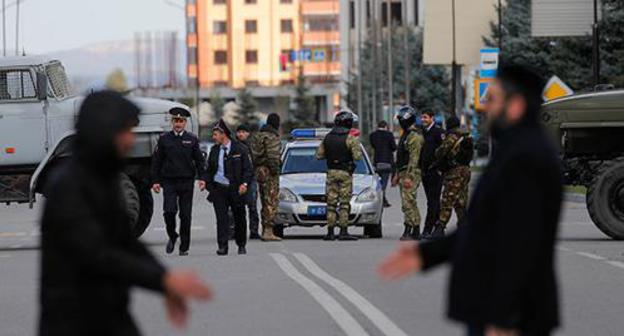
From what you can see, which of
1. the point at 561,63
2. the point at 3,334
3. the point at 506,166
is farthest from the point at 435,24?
the point at 506,166

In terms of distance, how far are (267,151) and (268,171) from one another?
12.8 inches

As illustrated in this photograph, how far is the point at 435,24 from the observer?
8475cm

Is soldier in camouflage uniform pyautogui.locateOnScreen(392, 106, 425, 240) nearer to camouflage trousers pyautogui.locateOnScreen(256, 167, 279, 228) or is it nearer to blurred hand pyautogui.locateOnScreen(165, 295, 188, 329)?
camouflage trousers pyautogui.locateOnScreen(256, 167, 279, 228)

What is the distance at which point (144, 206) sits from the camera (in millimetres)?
27109

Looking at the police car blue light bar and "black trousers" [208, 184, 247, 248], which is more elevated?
the police car blue light bar

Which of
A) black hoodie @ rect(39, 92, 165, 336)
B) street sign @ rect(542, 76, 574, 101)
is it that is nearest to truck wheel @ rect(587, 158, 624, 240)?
street sign @ rect(542, 76, 574, 101)

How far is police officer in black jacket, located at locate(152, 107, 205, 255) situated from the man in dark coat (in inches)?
632

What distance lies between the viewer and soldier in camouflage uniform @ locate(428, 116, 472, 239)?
85.1ft

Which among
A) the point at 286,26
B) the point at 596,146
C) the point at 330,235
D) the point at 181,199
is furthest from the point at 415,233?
the point at 286,26

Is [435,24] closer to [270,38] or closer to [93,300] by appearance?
[93,300]

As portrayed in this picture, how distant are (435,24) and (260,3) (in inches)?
4342

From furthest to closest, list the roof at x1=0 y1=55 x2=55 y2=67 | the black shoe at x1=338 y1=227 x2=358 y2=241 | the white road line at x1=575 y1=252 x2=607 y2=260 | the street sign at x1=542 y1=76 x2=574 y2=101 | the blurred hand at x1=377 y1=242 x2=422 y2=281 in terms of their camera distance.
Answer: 1. the street sign at x1=542 y1=76 x2=574 y2=101
2. the roof at x1=0 y1=55 x2=55 y2=67
3. the black shoe at x1=338 y1=227 x2=358 y2=241
4. the white road line at x1=575 y1=252 x2=607 y2=260
5. the blurred hand at x1=377 y1=242 x2=422 y2=281

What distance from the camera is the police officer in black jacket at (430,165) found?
87.0ft

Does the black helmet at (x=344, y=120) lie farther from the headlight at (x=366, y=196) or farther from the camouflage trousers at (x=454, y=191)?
the camouflage trousers at (x=454, y=191)
